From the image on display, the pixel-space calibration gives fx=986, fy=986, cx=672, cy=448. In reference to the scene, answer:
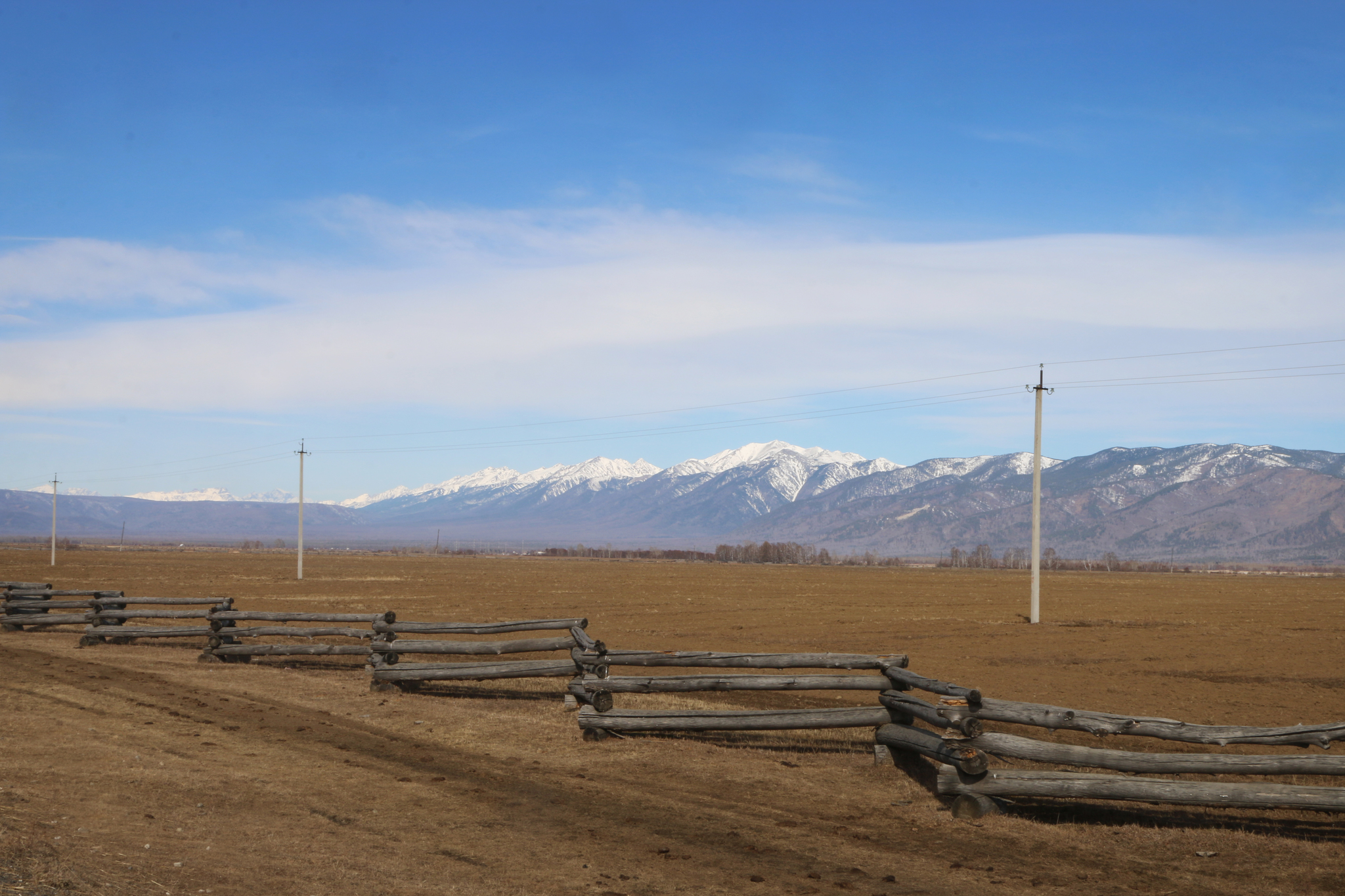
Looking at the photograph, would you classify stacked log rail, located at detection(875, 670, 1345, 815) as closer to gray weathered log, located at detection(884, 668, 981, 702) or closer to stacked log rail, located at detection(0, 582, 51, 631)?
gray weathered log, located at detection(884, 668, 981, 702)

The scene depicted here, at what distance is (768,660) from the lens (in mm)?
12984

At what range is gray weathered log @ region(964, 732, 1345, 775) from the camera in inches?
340

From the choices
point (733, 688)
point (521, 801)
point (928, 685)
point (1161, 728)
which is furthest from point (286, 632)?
point (1161, 728)

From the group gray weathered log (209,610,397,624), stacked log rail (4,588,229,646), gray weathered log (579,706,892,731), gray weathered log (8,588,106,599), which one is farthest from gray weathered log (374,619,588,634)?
gray weathered log (8,588,106,599)

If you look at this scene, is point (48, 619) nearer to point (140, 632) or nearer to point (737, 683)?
point (140, 632)

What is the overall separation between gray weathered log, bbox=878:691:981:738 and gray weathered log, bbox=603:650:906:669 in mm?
477

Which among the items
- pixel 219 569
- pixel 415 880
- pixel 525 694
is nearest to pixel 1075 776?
pixel 415 880

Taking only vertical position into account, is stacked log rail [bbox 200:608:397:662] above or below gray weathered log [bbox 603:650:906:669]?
below

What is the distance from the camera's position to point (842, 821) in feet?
30.7

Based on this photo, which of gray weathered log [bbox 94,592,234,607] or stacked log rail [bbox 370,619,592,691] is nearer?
stacked log rail [bbox 370,619,592,691]

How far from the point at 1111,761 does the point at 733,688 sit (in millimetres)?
4857

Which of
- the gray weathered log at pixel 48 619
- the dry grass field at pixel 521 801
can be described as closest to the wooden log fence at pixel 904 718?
the dry grass field at pixel 521 801

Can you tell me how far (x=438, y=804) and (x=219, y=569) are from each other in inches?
3034

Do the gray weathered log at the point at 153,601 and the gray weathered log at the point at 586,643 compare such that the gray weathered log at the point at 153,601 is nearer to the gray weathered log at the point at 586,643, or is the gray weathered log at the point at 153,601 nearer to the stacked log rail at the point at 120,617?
the stacked log rail at the point at 120,617
